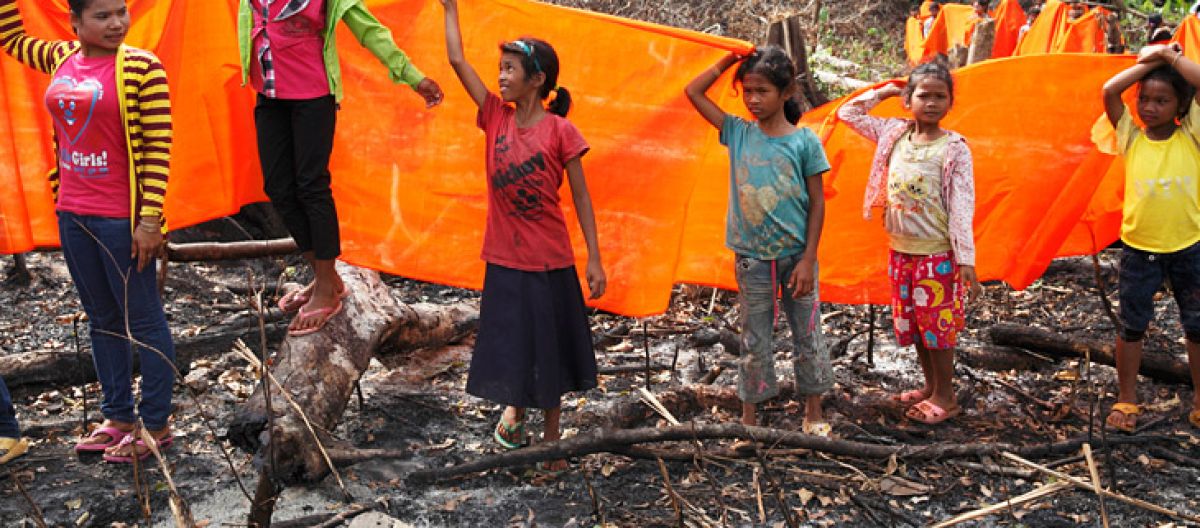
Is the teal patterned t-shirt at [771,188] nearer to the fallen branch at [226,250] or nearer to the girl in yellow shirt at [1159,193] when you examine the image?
the girl in yellow shirt at [1159,193]

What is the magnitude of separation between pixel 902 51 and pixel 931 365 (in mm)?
14938

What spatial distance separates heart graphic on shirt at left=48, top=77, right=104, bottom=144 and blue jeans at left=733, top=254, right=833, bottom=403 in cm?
238

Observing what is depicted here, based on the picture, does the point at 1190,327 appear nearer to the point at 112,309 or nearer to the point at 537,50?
the point at 537,50

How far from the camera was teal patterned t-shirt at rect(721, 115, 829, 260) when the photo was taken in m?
3.53

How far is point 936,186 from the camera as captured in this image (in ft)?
12.3

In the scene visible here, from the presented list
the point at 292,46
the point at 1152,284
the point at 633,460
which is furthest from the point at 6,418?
the point at 1152,284

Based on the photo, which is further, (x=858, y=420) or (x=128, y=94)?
(x=858, y=420)

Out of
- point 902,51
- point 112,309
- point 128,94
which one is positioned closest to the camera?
Result: point 128,94

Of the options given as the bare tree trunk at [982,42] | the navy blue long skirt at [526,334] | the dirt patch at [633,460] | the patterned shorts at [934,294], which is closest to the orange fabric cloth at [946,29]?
the bare tree trunk at [982,42]

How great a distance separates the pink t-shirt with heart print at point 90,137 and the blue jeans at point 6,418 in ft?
2.49

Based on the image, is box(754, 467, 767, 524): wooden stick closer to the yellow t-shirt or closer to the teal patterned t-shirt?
the teal patterned t-shirt

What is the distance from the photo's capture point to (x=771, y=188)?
3.54 metres

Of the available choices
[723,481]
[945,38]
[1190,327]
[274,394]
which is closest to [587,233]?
[723,481]

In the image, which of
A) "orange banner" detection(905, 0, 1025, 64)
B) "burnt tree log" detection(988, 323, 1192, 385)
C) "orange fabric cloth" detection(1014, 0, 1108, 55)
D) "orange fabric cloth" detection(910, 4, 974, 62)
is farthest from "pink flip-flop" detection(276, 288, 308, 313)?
"orange fabric cloth" detection(910, 4, 974, 62)
